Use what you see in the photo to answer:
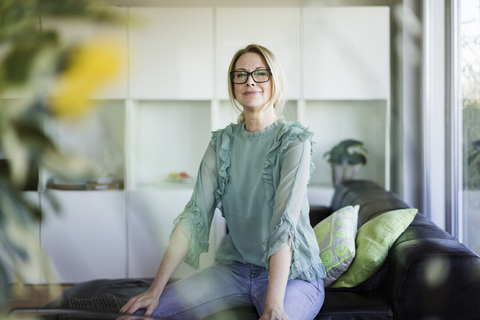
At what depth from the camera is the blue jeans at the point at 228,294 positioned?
0.79 m

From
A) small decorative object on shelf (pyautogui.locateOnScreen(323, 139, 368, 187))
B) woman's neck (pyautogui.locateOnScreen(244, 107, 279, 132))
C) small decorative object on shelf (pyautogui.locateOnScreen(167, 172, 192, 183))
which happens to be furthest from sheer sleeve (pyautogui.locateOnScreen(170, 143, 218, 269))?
small decorative object on shelf (pyautogui.locateOnScreen(323, 139, 368, 187))

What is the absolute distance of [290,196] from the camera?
81cm

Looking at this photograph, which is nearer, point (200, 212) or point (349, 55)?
point (200, 212)

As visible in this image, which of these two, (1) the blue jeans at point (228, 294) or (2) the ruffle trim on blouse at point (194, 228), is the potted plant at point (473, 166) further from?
(2) the ruffle trim on blouse at point (194, 228)

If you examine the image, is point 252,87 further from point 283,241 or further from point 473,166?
point 473,166

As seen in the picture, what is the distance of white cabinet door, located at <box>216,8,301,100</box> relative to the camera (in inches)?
89.9

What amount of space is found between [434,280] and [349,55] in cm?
166

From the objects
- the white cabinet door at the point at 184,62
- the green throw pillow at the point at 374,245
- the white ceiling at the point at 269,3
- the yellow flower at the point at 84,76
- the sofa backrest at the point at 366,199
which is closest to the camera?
the yellow flower at the point at 84,76

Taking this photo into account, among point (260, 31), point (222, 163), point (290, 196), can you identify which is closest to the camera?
point (290, 196)

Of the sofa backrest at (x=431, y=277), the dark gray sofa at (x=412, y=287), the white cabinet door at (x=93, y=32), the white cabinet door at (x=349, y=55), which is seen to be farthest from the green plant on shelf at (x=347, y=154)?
the white cabinet door at (x=93, y=32)

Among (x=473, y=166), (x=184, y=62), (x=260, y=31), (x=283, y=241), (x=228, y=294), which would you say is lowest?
(x=228, y=294)

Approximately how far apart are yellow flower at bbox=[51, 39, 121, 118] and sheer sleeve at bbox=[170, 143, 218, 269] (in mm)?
740

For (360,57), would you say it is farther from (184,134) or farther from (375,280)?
(375,280)

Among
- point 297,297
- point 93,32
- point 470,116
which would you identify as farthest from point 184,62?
point 93,32
